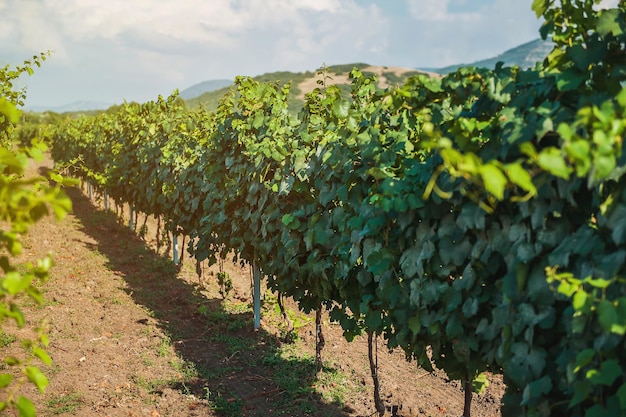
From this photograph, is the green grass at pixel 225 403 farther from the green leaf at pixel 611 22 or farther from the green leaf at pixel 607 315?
the green leaf at pixel 611 22

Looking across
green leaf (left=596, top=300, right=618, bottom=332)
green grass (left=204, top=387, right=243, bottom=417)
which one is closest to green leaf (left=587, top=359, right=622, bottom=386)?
green leaf (left=596, top=300, right=618, bottom=332)

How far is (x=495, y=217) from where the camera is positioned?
2768mm

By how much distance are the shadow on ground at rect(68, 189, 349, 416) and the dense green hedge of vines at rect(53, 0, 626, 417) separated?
105 centimetres

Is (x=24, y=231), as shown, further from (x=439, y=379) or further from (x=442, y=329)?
(x=439, y=379)

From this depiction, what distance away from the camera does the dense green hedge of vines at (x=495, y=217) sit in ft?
Answer: 6.98

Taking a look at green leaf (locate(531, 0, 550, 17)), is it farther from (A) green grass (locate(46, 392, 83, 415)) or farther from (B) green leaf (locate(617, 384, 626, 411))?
(A) green grass (locate(46, 392, 83, 415))

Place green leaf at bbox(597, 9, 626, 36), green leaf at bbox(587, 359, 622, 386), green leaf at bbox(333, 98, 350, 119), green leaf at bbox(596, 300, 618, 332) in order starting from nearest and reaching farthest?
green leaf at bbox(596, 300, 618, 332) < green leaf at bbox(587, 359, 622, 386) < green leaf at bbox(597, 9, 626, 36) < green leaf at bbox(333, 98, 350, 119)

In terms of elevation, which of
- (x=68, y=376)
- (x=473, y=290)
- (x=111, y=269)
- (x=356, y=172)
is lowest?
(x=68, y=376)

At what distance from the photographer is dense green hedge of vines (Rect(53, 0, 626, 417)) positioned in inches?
83.8

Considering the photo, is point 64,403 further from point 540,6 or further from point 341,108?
point 540,6

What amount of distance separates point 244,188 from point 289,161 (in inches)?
47.3

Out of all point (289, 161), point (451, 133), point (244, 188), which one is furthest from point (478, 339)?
point (244, 188)

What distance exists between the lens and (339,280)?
14.6 ft

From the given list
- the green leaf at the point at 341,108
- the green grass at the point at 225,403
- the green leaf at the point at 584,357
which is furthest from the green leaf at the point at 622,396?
the green grass at the point at 225,403
